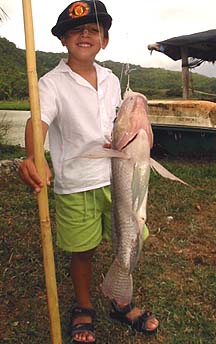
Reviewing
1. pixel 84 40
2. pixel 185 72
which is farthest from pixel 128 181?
pixel 185 72

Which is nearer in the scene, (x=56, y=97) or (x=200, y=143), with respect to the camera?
(x=56, y=97)

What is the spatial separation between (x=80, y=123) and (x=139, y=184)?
603mm

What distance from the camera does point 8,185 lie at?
6133mm

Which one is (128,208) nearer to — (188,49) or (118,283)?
(118,283)

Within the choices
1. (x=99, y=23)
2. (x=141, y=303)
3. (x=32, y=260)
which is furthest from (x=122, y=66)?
(x=32, y=260)

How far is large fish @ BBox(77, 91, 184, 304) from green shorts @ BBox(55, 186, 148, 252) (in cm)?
31

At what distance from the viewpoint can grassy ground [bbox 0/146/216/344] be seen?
2754 mm

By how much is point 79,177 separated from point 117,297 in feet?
2.01

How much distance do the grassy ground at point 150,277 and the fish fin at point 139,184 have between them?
1089 millimetres

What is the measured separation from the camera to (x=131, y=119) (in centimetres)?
170

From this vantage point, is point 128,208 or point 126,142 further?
point 128,208

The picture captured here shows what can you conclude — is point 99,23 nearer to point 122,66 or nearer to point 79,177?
point 122,66

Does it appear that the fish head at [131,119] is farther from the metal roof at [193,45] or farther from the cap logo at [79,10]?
the metal roof at [193,45]

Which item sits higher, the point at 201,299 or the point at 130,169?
the point at 130,169
